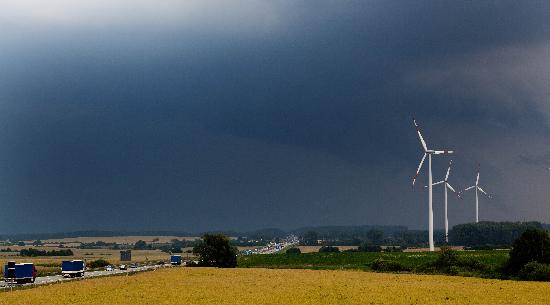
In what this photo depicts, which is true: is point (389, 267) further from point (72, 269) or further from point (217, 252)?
point (72, 269)

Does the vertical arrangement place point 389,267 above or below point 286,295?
below

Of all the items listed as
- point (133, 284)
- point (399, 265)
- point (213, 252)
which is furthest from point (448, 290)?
point (213, 252)

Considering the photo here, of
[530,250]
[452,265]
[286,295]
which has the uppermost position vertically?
[530,250]

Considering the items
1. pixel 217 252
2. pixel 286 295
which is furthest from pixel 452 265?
pixel 286 295

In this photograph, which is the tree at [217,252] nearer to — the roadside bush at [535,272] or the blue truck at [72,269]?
the blue truck at [72,269]

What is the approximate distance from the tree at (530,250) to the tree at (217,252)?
5797 cm

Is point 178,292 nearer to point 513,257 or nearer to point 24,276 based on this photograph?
point 24,276

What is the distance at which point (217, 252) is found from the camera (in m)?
132

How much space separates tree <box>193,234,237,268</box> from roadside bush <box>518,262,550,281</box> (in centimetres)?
6140

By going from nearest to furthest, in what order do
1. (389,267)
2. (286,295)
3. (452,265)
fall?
(286,295) → (452,265) → (389,267)

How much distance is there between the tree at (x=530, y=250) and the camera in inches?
3553

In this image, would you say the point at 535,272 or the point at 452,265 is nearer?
the point at 535,272

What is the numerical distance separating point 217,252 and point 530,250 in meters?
63.8

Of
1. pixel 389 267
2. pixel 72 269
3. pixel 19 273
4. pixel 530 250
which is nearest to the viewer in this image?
pixel 19 273
